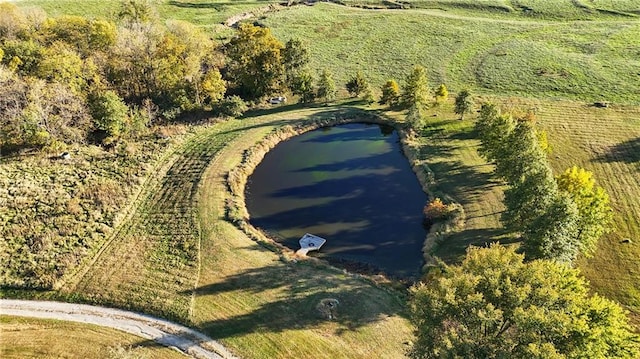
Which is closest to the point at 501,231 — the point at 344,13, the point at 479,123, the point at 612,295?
the point at 612,295

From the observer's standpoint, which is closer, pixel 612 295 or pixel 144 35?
pixel 612 295

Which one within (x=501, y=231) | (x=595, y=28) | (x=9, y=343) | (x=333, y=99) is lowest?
(x=9, y=343)

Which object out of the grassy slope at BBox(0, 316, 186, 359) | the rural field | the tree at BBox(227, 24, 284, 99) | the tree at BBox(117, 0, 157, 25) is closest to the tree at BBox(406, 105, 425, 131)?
the rural field

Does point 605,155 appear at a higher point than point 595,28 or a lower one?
lower

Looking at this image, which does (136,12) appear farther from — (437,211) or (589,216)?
(589,216)

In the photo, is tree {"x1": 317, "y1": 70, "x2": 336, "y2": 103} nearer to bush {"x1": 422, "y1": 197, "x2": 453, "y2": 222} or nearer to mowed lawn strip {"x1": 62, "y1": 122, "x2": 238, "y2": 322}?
mowed lawn strip {"x1": 62, "y1": 122, "x2": 238, "y2": 322}

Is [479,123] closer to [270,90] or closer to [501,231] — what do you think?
[501,231]
